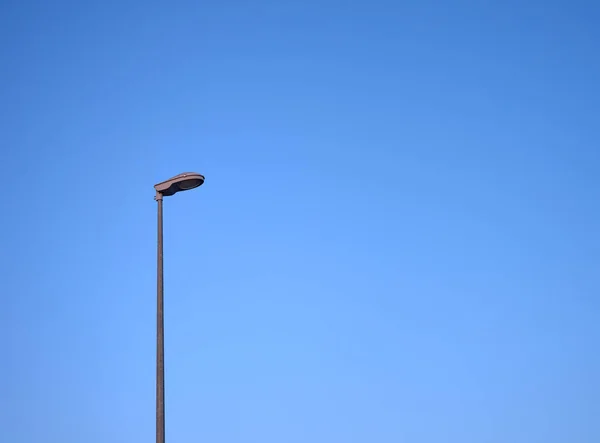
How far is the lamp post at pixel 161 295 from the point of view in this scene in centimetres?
2481

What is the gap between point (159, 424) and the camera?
2472 cm

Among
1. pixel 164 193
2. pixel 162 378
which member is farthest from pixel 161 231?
pixel 162 378

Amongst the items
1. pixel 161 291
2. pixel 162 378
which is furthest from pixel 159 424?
pixel 161 291

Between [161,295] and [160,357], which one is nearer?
[160,357]

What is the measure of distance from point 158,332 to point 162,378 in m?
1.01

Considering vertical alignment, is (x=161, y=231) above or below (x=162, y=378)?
above

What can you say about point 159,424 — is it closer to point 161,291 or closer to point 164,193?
point 161,291

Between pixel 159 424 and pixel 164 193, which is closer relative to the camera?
pixel 159 424

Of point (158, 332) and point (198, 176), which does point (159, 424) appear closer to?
point (158, 332)

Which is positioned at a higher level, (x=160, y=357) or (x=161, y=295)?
(x=161, y=295)

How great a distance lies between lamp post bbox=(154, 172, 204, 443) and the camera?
24812 mm

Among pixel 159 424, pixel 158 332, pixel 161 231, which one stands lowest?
pixel 159 424

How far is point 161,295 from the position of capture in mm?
25656

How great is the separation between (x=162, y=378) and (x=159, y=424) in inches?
38.0
